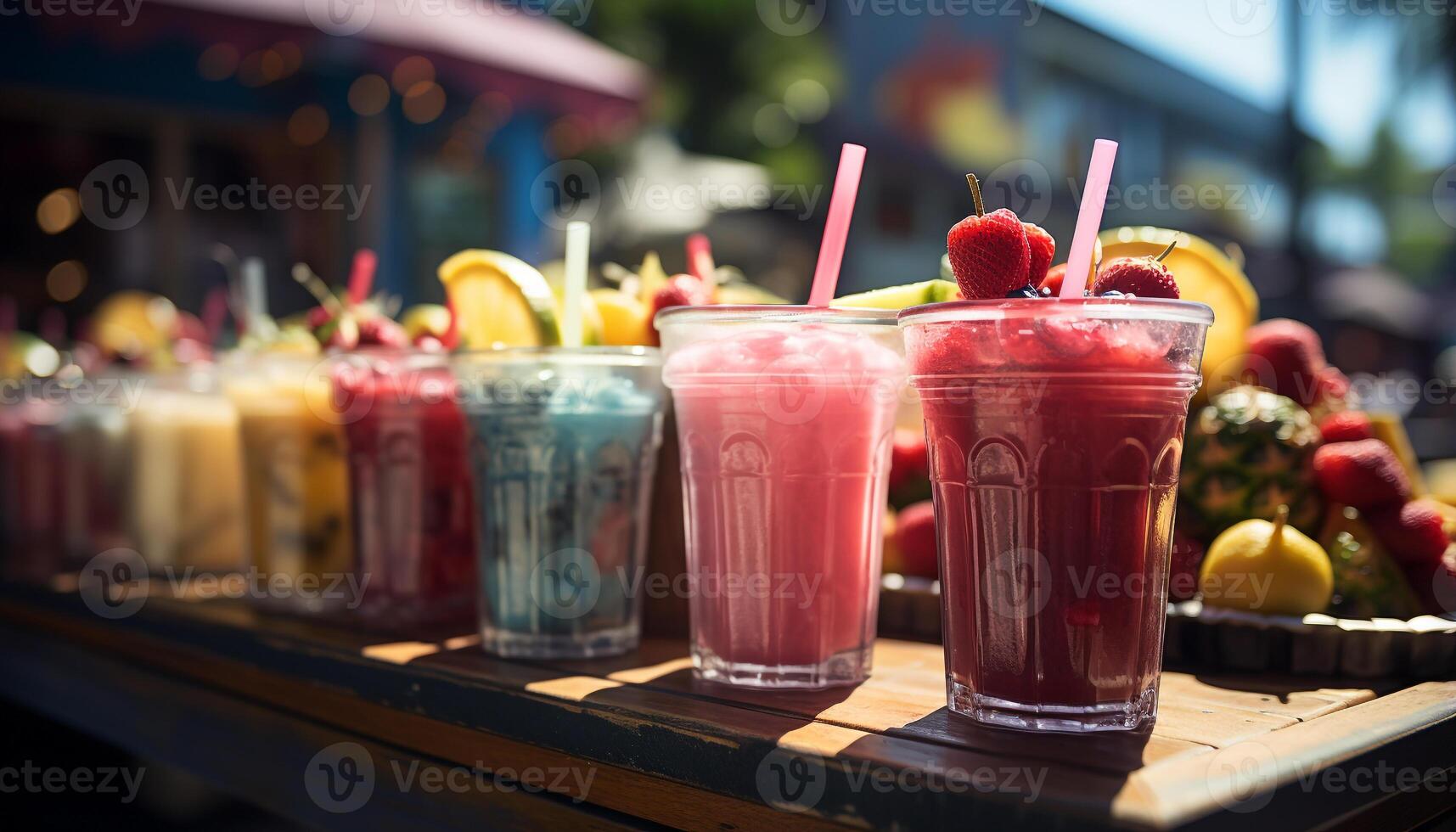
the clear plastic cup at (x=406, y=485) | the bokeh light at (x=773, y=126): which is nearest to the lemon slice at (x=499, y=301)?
the clear plastic cup at (x=406, y=485)

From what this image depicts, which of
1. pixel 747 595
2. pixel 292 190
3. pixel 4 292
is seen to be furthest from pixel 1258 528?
pixel 4 292

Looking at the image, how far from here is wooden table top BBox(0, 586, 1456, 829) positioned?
33.3 inches

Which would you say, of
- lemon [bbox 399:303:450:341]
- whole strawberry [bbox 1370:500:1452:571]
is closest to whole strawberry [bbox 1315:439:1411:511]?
whole strawberry [bbox 1370:500:1452:571]

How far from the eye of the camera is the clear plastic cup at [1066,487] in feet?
3.19

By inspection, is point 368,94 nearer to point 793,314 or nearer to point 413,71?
point 413,71

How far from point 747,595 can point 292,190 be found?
5532 millimetres

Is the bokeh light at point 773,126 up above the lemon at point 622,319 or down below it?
above

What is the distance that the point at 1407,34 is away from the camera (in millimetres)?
11117

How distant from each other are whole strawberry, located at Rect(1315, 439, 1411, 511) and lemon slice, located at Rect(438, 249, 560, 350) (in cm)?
100

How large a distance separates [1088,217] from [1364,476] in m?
0.63

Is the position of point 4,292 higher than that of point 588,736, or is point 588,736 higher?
point 4,292

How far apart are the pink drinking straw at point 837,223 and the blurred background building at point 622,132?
89 cm

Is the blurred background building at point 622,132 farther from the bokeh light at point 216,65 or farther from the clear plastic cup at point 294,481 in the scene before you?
the clear plastic cup at point 294,481

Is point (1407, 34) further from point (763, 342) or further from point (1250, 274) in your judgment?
point (763, 342)
